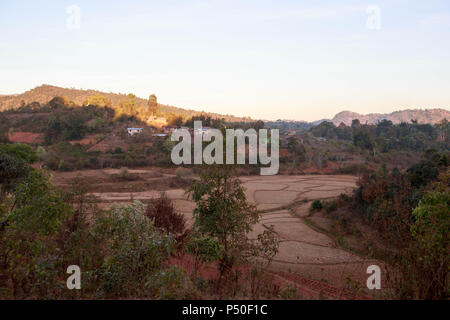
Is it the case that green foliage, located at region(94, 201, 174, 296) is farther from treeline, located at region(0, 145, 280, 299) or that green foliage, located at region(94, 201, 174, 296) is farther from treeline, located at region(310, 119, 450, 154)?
treeline, located at region(310, 119, 450, 154)

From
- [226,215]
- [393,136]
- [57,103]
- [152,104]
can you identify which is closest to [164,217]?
[226,215]

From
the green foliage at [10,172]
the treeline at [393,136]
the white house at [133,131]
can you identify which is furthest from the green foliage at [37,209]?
the treeline at [393,136]

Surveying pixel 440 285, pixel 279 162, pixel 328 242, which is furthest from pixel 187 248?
pixel 279 162

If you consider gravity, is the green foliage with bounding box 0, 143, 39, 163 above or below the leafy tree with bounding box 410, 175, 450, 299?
above

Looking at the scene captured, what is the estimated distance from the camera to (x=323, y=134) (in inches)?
3228

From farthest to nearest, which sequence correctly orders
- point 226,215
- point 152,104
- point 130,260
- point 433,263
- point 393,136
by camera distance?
point 152,104
point 393,136
point 226,215
point 130,260
point 433,263

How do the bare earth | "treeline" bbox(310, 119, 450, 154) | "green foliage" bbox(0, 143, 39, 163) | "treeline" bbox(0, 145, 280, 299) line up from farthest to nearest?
"treeline" bbox(310, 119, 450, 154), "green foliage" bbox(0, 143, 39, 163), the bare earth, "treeline" bbox(0, 145, 280, 299)

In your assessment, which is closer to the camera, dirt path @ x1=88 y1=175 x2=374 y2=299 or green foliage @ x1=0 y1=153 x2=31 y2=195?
dirt path @ x1=88 y1=175 x2=374 y2=299

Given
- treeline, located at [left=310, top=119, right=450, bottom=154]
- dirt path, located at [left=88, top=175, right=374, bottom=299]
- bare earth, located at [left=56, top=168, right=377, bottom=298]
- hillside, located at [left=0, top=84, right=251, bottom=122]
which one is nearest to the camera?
dirt path, located at [left=88, top=175, right=374, bottom=299]

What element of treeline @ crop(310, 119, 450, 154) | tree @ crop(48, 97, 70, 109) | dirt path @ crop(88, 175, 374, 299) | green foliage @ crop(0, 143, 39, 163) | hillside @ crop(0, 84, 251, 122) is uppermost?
hillside @ crop(0, 84, 251, 122)

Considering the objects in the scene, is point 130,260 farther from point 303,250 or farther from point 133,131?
point 133,131

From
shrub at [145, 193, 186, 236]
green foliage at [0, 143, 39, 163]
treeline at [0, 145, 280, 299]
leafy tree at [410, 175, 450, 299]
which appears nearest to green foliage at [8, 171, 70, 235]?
treeline at [0, 145, 280, 299]
